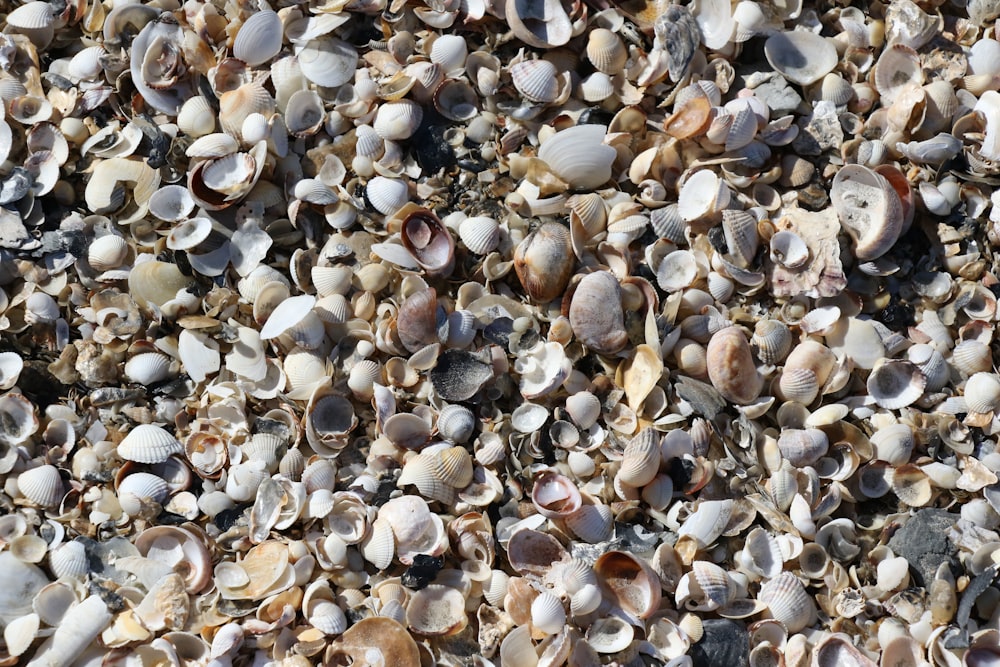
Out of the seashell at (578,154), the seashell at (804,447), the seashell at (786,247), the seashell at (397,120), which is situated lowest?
the seashell at (804,447)

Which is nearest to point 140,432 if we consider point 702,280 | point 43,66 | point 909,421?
point 43,66

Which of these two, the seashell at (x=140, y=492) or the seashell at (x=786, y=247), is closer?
the seashell at (x=140, y=492)

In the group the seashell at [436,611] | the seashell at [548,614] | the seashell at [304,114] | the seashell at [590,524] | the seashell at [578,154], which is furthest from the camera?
the seashell at [304,114]

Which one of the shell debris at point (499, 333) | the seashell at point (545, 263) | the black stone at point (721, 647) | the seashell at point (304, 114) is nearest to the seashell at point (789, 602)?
the shell debris at point (499, 333)

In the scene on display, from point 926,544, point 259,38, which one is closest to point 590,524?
point 926,544

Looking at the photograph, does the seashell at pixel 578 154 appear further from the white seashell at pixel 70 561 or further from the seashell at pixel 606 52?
the white seashell at pixel 70 561

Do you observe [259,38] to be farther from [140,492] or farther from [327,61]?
[140,492]
